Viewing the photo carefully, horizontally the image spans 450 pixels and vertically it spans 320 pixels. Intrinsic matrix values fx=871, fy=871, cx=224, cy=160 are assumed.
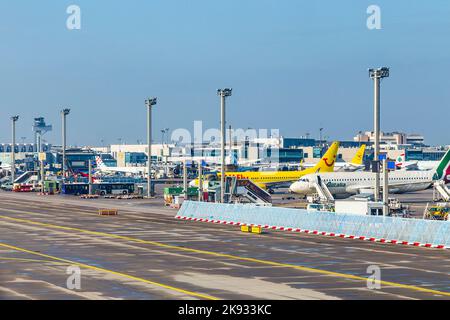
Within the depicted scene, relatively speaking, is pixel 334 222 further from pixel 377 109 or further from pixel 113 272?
pixel 113 272

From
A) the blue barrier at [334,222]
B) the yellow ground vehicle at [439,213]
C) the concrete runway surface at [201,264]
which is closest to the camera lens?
the concrete runway surface at [201,264]

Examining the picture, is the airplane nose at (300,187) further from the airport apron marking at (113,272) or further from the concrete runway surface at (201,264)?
the airport apron marking at (113,272)

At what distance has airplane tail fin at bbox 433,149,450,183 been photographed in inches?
4525

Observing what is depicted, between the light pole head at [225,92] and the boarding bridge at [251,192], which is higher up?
the light pole head at [225,92]

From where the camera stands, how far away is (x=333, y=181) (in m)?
117

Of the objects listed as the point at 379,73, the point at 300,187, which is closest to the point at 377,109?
the point at 379,73

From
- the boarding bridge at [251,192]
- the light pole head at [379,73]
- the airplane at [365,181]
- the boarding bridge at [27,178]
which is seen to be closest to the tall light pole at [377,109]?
the light pole head at [379,73]

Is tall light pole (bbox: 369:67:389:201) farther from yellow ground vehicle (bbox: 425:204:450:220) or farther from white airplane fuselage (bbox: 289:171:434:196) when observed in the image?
white airplane fuselage (bbox: 289:171:434:196)

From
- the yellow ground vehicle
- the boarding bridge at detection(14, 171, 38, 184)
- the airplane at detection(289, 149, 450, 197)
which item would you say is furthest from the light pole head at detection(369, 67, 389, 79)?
the boarding bridge at detection(14, 171, 38, 184)

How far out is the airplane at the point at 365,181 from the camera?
4611 inches

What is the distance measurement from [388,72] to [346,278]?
3880 cm

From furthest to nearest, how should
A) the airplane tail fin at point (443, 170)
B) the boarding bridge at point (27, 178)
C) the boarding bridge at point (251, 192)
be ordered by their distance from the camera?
1. the boarding bridge at point (27, 178)
2. the airplane tail fin at point (443, 170)
3. the boarding bridge at point (251, 192)

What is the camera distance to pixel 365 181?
4678 inches
